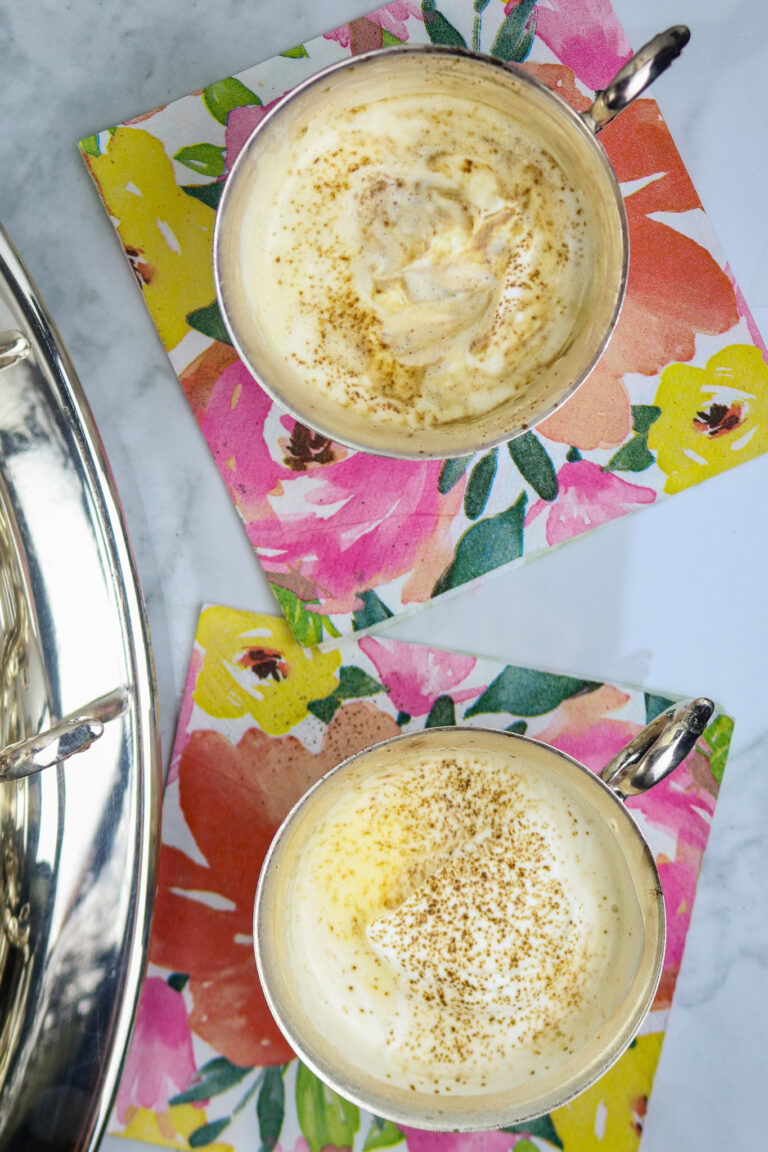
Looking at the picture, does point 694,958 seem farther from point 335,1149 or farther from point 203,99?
point 203,99

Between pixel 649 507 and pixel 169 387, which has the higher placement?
Result: pixel 169 387

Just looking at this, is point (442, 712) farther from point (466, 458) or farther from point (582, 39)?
point (582, 39)

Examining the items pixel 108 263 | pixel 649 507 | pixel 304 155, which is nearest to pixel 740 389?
pixel 649 507

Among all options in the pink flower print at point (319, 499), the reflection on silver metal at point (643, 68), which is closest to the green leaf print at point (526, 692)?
the pink flower print at point (319, 499)

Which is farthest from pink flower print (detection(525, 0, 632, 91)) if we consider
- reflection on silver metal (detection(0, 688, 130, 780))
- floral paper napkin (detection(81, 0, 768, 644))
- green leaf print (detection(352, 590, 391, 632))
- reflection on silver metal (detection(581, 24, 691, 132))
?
reflection on silver metal (detection(0, 688, 130, 780))

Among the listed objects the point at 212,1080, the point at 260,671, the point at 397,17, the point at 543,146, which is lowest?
the point at 212,1080

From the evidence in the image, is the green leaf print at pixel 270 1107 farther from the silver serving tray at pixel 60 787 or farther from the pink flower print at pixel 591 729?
the pink flower print at pixel 591 729

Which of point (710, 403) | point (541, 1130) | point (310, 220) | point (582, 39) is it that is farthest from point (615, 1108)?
point (582, 39)
